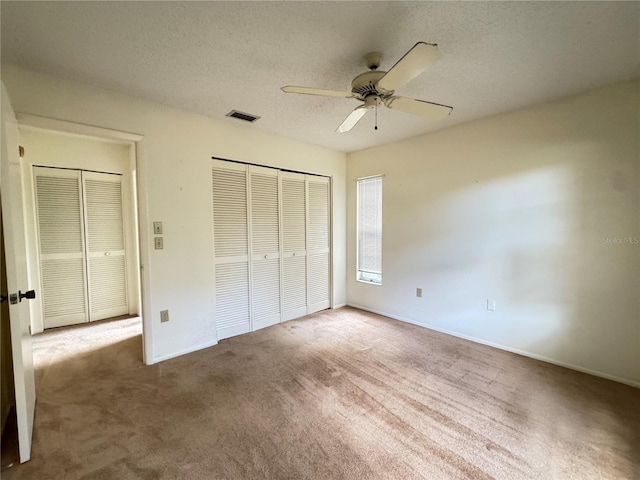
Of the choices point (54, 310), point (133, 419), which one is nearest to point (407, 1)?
point (133, 419)

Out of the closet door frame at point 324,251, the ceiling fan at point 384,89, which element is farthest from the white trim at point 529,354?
the ceiling fan at point 384,89

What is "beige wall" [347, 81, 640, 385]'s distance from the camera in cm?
225

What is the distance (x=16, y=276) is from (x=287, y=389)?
1.84 meters

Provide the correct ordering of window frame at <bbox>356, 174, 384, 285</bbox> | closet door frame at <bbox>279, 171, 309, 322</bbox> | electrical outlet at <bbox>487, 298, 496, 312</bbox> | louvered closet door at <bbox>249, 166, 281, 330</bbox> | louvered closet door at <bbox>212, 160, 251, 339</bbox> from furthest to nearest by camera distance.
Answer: window frame at <bbox>356, 174, 384, 285</bbox> → closet door frame at <bbox>279, 171, 309, 322</bbox> → louvered closet door at <bbox>249, 166, 281, 330</bbox> → louvered closet door at <bbox>212, 160, 251, 339</bbox> → electrical outlet at <bbox>487, 298, 496, 312</bbox>

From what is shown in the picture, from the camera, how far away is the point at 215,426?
5.89 ft

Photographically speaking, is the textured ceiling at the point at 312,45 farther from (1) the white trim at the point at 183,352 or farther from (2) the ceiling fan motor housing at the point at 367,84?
(1) the white trim at the point at 183,352

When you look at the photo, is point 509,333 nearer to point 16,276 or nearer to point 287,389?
point 287,389

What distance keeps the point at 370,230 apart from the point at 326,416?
2646 mm

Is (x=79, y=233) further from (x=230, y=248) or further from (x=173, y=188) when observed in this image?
(x=230, y=248)

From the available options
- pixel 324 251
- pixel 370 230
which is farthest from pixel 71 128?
pixel 370 230

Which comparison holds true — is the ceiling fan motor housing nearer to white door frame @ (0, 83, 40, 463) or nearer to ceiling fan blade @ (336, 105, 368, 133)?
ceiling fan blade @ (336, 105, 368, 133)

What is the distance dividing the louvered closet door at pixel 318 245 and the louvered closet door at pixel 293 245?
9 cm

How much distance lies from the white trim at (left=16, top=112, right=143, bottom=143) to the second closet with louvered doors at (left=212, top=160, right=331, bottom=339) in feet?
2.66

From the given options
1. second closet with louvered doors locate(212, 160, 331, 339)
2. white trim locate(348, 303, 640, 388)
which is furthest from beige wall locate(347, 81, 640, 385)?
second closet with louvered doors locate(212, 160, 331, 339)
